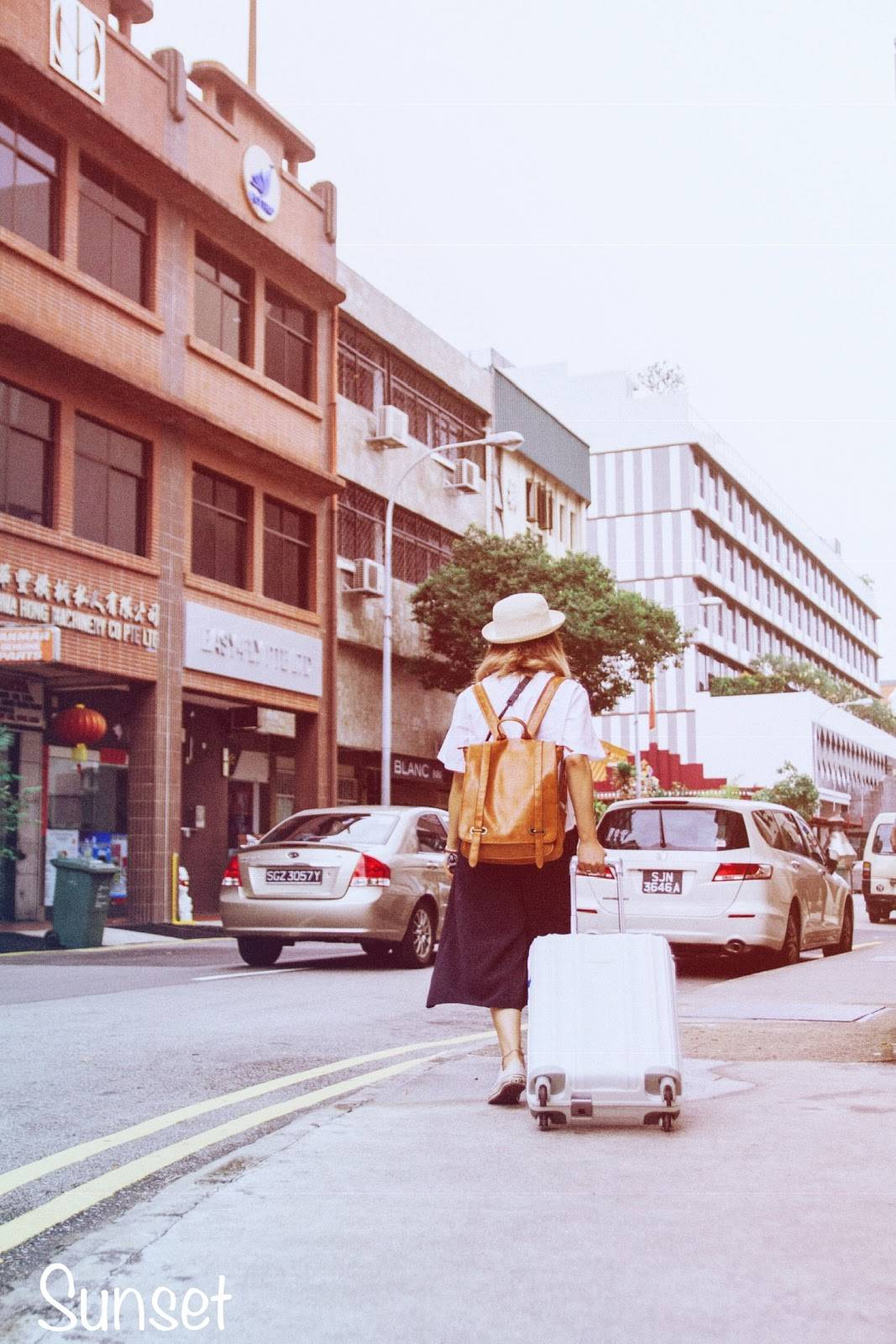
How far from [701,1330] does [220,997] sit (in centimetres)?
829

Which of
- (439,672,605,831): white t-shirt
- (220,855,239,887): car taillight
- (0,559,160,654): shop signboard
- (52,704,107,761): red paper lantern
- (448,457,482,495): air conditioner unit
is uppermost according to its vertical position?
(448,457,482,495): air conditioner unit

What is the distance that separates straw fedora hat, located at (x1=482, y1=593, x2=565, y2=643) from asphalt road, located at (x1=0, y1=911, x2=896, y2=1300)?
1805 millimetres

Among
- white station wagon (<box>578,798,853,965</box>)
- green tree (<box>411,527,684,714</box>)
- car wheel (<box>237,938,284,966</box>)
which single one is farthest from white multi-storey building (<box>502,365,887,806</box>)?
white station wagon (<box>578,798,853,965</box>)

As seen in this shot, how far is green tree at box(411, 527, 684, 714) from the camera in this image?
3366cm

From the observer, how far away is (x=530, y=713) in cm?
604

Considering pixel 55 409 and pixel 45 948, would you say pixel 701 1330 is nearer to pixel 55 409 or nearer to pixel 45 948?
pixel 45 948

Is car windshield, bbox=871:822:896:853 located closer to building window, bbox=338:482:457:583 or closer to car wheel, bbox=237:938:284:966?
building window, bbox=338:482:457:583

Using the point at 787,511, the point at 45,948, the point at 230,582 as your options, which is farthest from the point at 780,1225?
the point at 787,511

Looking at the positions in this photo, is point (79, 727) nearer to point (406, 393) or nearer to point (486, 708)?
point (406, 393)

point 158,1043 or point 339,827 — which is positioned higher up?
point 339,827

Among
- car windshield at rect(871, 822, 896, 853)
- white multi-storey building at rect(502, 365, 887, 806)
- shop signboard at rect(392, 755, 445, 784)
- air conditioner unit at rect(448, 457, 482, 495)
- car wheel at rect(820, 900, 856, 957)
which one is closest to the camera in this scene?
car wheel at rect(820, 900, 856, 957)

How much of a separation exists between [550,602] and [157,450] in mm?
11367

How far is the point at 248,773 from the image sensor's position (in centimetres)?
2959

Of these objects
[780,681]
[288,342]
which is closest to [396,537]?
[288,342]
